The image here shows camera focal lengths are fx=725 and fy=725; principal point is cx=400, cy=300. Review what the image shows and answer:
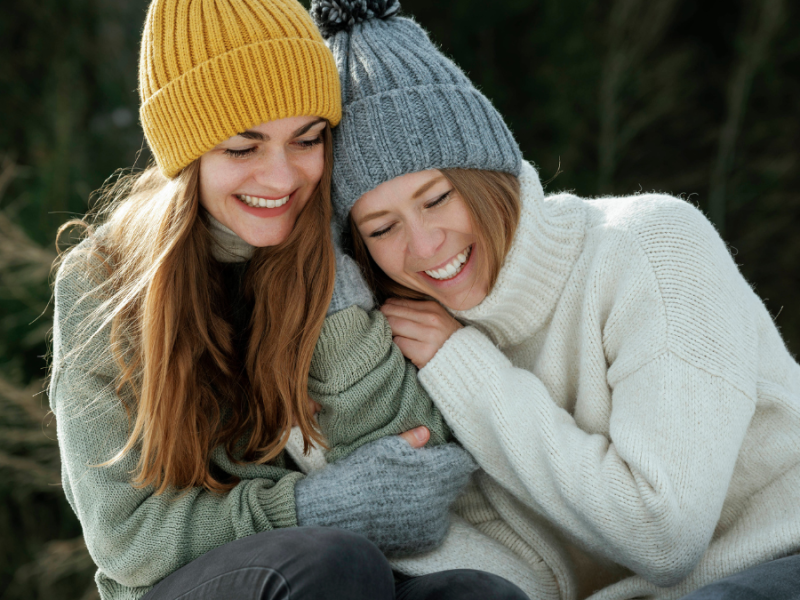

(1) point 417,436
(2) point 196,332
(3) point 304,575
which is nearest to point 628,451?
(1) point 417,436

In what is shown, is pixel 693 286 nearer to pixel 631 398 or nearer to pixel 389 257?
pixel 631 398

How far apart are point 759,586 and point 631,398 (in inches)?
14.3

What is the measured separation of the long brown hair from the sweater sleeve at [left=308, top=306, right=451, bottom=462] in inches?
1.4

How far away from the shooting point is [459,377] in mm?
1449

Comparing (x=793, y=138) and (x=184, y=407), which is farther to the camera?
(x=793, y=138)

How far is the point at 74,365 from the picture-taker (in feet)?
4.54

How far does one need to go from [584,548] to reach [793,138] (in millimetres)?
2295

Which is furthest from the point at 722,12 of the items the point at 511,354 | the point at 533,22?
the point at 511,354

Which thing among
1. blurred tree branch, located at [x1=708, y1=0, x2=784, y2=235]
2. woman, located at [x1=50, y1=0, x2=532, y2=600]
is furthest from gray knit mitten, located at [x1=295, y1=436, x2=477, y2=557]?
blurred tree branch, located at [x1=708, y1=0, x2=784, y2=235]

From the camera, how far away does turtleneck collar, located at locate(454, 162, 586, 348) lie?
1468mm

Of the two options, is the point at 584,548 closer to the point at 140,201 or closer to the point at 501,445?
the point at 501,445

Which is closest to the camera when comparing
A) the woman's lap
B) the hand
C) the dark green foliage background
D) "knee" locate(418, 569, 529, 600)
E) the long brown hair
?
the woman's lap

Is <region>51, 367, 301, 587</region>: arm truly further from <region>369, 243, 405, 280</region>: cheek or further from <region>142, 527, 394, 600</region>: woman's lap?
<region>369, 243, 405, 280</region>: cheek

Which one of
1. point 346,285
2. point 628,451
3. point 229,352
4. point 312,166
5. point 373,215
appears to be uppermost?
point 312,166
